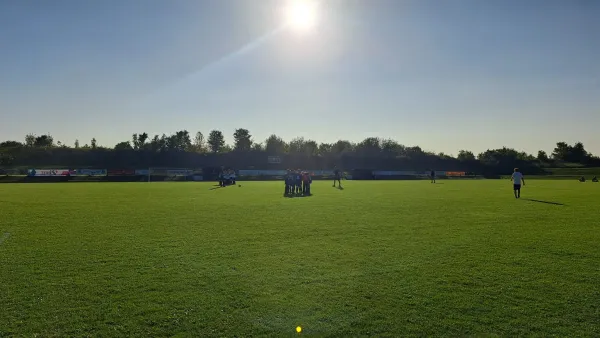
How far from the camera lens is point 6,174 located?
5762 centimetres

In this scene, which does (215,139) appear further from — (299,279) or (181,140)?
(299,279)

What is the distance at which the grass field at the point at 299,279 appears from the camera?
16.2ft

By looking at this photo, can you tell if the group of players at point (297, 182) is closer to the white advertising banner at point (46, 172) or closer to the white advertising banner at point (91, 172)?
the white advertising banner at point (91, 172)

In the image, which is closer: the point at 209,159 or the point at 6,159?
the point at 6,159

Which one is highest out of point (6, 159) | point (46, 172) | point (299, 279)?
point (6, 159)

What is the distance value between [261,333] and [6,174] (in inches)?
2698

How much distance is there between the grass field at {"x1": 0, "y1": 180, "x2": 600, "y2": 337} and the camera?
4.93m

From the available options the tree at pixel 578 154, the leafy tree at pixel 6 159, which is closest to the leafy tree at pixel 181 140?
the leafy tree at pixel 6 159

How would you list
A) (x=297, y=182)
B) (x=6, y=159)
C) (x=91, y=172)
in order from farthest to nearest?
(x=6, y=159)
(x=91, y=172)
(x=297, y=182)

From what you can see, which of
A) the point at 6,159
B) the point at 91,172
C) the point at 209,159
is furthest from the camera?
the point at 209,159

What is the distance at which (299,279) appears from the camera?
679 centimetres

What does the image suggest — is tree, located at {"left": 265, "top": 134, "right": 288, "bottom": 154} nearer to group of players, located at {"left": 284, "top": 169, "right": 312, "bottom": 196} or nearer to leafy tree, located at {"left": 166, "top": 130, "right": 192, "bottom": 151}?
leafy tree, located at {"left": 166, "top": 130, "right": 192, "bottom": 151}

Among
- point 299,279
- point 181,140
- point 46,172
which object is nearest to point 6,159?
point 46,172

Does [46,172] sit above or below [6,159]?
below
